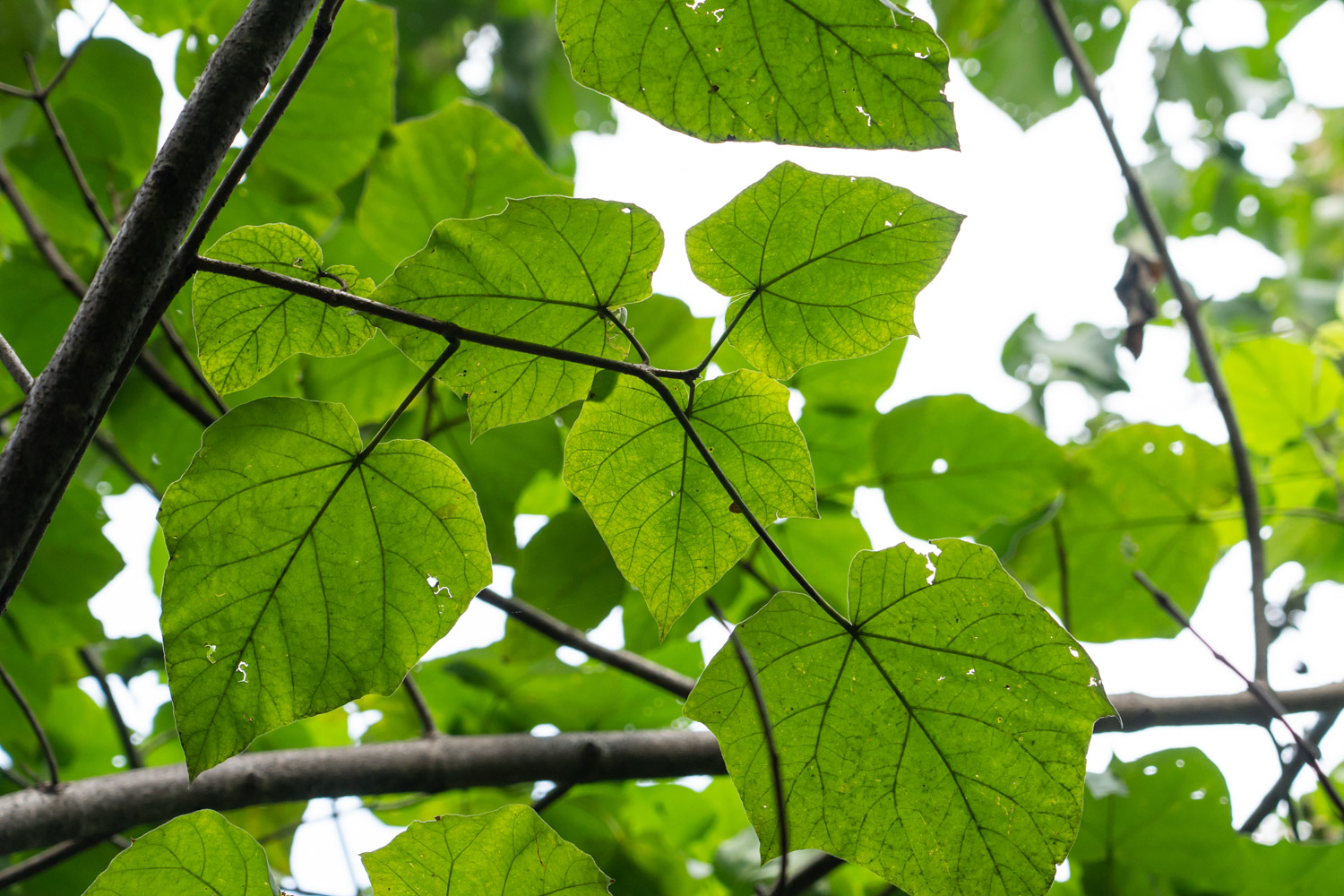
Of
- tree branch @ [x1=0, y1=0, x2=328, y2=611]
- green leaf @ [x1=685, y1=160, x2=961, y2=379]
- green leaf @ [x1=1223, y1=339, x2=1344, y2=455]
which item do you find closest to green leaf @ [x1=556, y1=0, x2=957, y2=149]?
green leaf @ [x1=685, y1=160, x2=961, y2=379]

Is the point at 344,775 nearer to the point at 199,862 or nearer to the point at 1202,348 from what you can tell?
the point at 199,862

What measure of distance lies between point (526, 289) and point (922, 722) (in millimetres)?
288

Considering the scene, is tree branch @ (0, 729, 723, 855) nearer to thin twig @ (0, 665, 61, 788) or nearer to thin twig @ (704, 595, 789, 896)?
thin twig @ (0, 665, 61, 788)

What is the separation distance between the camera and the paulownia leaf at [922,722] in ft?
1.31

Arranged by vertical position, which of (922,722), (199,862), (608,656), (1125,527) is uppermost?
(1125,527)

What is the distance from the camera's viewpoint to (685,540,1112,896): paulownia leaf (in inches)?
15.8

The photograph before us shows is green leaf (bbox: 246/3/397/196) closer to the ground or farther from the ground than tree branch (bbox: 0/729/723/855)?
farther from the ground

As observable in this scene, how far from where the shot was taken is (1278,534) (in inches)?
41.4

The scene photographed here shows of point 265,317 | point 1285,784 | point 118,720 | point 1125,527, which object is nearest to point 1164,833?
point 1285,784

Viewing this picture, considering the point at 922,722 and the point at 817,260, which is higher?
the point at 817,260

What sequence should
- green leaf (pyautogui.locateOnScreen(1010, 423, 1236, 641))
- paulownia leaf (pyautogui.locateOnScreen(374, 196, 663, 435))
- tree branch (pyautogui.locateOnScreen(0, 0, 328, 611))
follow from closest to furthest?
tree branch (pyautogui.locateOnScreen(0, 0, 328, 611)) < paulownia leaf (pyautogui.locateOnScreen(374, 196, 663, 435)) < green leaf (pyautogui.locateOnScreen(1010, 423, 1236, 641))

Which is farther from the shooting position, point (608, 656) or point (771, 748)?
point (608, 656)

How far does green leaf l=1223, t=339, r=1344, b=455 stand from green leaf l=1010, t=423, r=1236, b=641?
0.49ft

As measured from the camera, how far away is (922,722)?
42 centimetres
